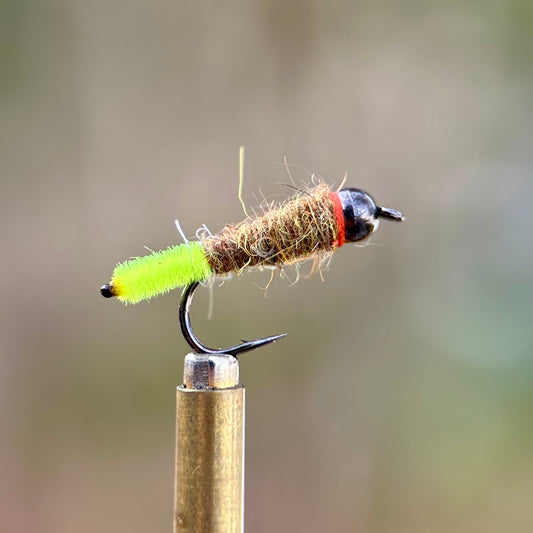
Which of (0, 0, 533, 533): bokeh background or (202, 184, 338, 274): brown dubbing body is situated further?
(0, 0, 533, 533): bokeh background

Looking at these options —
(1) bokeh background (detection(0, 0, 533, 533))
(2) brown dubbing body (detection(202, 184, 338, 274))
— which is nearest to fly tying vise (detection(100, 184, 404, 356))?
(2) brown dubbing body (detection(202, 184, 338, 274))

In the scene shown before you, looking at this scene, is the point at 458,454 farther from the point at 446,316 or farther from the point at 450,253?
the point at 450,253

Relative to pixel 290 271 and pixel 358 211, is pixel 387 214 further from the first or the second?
pixel 290 271

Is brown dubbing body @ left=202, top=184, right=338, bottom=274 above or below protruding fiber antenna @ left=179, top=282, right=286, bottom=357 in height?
above

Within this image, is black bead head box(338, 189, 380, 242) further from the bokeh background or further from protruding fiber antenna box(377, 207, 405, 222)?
the bokeh background

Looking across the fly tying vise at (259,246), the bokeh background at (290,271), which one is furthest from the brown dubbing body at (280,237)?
the bokeh background at (290,271)

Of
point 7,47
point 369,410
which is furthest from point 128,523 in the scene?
point 7,47

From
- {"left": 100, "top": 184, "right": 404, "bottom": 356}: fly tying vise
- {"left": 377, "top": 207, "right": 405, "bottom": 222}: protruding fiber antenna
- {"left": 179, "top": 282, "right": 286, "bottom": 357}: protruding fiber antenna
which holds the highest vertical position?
{"left": 377, "top": 207, "right": 405, "bottom": 222}: protruding fiber antenna

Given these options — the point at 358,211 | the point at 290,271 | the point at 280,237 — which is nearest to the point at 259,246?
the point at 280,237
